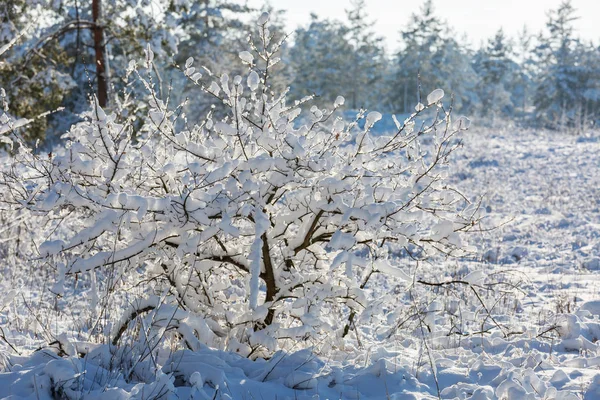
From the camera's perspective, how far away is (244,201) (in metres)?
3.69

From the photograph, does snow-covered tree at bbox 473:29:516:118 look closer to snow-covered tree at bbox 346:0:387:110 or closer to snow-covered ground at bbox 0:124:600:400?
snow-covered tree at bbox 346:0:387:110

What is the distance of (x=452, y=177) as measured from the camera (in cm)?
1518

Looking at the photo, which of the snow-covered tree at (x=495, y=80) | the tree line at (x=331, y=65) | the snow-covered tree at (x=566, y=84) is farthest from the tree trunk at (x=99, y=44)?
the snow-covered tree at (x=495, y=80)

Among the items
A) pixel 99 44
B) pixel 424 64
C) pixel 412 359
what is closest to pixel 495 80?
pixel 424 64

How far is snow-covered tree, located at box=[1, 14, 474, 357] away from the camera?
346 cm

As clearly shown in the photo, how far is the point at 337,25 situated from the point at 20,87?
45.7 m

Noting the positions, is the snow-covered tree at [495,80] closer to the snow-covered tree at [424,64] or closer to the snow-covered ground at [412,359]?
the snow-covered tree at [424,64]

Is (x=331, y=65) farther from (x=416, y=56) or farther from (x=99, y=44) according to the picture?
(x=99, y=44)

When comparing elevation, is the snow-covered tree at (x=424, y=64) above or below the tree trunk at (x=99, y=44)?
above

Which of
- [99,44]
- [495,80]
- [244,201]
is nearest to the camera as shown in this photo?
[244,201]

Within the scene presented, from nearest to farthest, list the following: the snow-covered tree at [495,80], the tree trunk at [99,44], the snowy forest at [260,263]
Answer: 1. the snowy forest at [260,263]
2. the tree trunk at [99,44]
3. the snow-covered tree at [495,80]

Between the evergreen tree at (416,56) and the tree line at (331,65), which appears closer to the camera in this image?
the tree line at (331,65)

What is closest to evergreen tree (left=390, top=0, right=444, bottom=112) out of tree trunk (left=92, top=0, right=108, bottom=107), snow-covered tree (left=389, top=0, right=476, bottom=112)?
snow-covered tree (left=389, top=0, right=476, bottom=112)

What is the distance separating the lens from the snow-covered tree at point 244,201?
3.46 m
